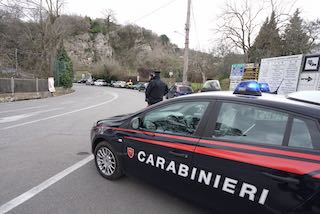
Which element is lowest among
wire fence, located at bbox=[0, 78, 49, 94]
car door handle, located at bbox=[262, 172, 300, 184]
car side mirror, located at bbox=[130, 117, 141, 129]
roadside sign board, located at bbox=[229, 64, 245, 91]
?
wire fence, located at bbox=[0, 78, 49, 94]

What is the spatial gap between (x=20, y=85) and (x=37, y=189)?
17770 mm

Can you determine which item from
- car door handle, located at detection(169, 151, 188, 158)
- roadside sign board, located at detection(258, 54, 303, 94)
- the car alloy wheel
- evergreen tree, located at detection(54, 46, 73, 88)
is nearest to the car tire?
the car alloy wheel

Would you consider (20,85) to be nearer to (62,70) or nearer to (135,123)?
(62,70)

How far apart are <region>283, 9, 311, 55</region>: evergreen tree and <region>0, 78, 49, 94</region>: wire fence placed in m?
26.1

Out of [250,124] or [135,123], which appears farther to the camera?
[135,123]

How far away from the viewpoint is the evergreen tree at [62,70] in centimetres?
2627

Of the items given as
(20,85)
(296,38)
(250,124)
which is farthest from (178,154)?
(296,38)

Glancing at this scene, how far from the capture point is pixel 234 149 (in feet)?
6.97

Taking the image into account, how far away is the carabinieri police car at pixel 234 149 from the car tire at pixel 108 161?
0.17 meters

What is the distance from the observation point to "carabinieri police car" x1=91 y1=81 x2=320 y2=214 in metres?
1.82

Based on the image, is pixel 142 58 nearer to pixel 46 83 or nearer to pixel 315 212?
pixel 46 83

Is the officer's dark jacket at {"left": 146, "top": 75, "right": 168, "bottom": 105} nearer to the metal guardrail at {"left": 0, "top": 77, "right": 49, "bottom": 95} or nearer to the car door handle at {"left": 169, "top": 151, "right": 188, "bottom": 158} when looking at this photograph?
the car door handle at {"left": 169, "top": 151, "right": 188, "bottom": 158}

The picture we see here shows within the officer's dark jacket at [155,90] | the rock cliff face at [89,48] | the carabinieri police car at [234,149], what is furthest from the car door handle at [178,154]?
the rock cliff face at [89,48]

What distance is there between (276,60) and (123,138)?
24.6ft
